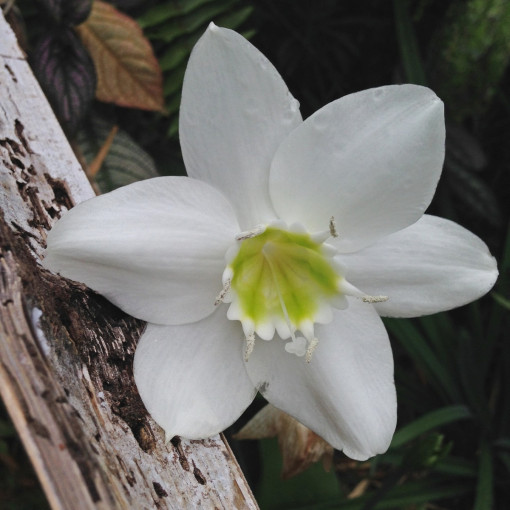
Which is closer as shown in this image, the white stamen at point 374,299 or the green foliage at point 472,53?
the white stamen at point 374,299

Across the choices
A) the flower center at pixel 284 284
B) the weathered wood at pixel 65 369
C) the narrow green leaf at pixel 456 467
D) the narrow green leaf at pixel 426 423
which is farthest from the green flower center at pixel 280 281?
the narrow green leaf at pixel 456 467

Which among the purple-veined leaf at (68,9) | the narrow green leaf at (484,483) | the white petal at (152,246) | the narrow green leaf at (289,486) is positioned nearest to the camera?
the white petal at (152,246)

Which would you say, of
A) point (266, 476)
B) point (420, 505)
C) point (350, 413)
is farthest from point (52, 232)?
point (420, 505)

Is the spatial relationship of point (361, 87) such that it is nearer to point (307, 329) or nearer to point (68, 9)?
point (68, 9)

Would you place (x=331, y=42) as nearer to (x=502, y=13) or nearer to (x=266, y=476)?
(x=502, y=13)

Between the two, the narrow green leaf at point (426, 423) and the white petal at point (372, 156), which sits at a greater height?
the white petal at point (372, 156)

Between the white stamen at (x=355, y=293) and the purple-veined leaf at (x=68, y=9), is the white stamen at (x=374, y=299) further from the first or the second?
the purple-veined leaf at (x=68, y=9)

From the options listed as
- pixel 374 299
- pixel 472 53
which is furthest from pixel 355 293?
pixel 472 53
